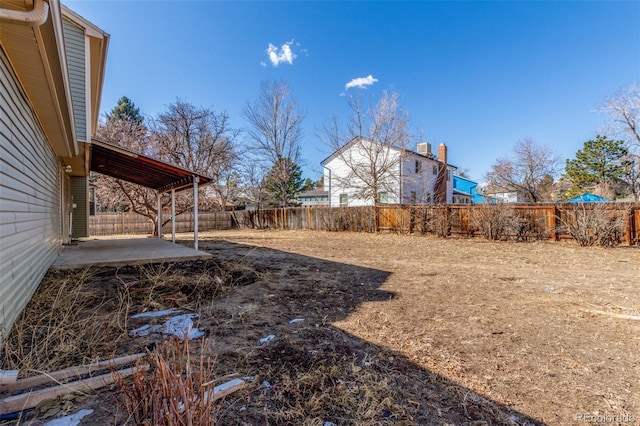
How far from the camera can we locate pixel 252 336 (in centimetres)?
294

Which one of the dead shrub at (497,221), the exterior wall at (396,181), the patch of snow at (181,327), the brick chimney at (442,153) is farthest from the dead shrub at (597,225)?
the brick chimney at (442,153)

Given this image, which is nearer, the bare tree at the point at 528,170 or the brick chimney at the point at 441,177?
the bare tree at the point at 528,170

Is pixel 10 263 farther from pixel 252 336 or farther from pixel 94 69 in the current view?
pixel 94 69

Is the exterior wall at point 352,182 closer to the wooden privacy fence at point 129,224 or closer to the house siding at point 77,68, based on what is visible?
the wooden privacy fence at point 129,224

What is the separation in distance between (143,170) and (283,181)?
13479 mm

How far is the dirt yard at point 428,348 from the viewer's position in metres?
1.88

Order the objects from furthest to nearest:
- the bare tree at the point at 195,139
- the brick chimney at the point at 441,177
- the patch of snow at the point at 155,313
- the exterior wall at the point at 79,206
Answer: the brick chimney at the point at 441,177 → the bare tree at the point at 195,139 → the exterior wall at the point at 79,206 → the patch of snow at the point at 155,313

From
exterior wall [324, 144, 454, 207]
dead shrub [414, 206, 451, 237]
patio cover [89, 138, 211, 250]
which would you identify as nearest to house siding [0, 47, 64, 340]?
patio cover [89, 138, 211, 250]

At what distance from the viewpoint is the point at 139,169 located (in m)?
8.32

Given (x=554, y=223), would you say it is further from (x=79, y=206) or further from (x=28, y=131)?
(x=79, y=206)

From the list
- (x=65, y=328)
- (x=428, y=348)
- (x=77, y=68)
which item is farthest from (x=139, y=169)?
(x=428, y=348)

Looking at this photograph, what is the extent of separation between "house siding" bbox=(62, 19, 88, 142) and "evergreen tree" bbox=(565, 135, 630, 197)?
28.8 metres

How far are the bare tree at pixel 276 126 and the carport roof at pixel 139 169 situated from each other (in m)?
12.1

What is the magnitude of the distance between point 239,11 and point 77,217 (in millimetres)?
8902
